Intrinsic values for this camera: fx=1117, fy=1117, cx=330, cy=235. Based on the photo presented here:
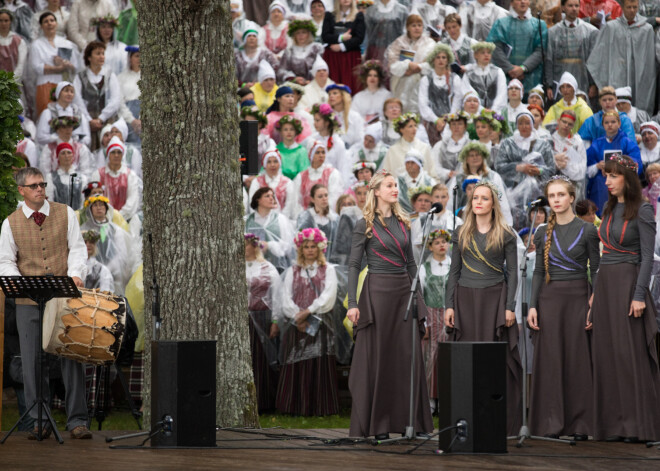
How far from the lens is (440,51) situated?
17.2 metres

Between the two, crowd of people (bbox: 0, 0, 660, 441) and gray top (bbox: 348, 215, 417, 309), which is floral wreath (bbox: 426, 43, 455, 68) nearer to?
crowd of people (bbox: 0, 0, 660, 441)

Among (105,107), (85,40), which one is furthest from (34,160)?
(85,40)

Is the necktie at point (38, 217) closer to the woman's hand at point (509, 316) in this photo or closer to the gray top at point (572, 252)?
the woman's hand at point (509, 316)

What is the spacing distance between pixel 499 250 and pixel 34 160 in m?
8.52

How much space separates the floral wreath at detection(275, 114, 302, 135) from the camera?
53.0ft

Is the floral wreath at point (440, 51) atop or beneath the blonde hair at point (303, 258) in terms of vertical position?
atop

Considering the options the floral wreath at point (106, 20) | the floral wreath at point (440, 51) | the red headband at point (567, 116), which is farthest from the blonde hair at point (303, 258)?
the floral wreath at point (106, 20)

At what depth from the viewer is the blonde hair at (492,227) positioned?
8.78 meters

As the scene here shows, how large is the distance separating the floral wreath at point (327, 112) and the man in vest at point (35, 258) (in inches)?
317

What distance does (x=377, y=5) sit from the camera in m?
18.7

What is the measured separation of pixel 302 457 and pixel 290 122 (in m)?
9.47

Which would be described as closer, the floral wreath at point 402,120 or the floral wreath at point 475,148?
the floral wreath at point 475,148

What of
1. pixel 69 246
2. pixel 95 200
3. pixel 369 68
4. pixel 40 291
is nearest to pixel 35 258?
pixel 69 246

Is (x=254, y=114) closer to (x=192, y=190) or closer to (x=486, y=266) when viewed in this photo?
(x=192, y=190)
